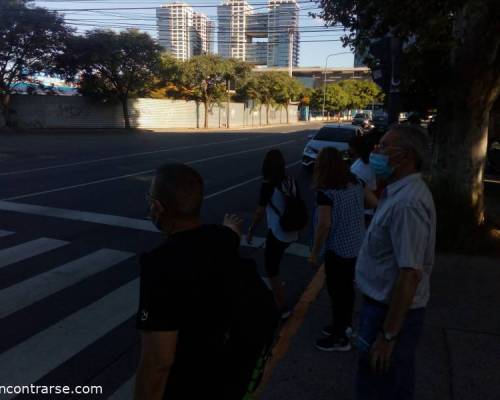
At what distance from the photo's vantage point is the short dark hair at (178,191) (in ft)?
5.38

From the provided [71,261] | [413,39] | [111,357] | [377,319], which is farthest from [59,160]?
[377,319]

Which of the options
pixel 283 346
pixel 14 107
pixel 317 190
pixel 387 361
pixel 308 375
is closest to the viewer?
pixel 387 361

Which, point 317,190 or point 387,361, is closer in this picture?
point 387,361

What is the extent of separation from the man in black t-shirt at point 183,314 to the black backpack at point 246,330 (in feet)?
0.11

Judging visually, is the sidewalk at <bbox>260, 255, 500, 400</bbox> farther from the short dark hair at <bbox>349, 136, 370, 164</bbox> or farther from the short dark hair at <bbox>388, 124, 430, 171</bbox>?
the short dark hair at <bbox>388, 124, 430, 171</bbox>

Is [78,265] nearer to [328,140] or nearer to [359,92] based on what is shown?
[328,140]

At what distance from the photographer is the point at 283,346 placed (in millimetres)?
3723

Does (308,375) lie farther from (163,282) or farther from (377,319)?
(163,282)

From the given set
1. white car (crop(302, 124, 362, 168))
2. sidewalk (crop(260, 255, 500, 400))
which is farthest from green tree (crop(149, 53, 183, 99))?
sidewalk (crop(260, 255, 500, 400))

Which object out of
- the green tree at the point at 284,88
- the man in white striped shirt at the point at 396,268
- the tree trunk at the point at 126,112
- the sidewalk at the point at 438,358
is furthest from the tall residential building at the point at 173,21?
the man in white striped shirt at the point at 396,268

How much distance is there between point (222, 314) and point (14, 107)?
33.7 metres

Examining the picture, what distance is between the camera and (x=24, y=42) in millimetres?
28125

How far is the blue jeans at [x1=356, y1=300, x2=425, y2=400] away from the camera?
224cm

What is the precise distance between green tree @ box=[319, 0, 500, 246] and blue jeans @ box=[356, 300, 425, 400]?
4.45m
